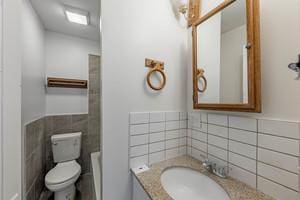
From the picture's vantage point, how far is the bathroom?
1.97 ft

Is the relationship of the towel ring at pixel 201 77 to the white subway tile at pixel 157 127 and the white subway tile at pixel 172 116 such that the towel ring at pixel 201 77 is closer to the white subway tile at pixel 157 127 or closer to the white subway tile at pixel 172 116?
the white subway tile at pixel 172 116

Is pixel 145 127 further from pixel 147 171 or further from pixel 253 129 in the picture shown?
pixel 253 129

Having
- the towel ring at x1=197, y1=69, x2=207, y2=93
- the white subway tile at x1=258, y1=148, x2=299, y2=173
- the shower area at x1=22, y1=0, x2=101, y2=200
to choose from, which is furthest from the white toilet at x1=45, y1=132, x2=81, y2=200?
the white subway tile at x1=258, y1=148, x2=299, y2=173

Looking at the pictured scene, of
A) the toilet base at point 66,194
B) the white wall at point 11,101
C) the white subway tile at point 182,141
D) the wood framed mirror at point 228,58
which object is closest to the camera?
the white wall at point 11,101

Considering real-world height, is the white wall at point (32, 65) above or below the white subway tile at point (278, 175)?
above

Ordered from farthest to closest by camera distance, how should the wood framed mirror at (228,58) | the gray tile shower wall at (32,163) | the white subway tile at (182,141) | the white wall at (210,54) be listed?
the gray tile shower wall at (32,163) < the white subway tile at (182,141) < the white wall at (210,54) < the wood framed mirror at (228,58)

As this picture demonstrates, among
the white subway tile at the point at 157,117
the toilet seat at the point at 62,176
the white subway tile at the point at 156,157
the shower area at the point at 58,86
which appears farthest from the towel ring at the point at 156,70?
the toilet seat at the point at 62,176

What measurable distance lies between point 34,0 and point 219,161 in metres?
2.42

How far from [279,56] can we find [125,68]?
2.90ft

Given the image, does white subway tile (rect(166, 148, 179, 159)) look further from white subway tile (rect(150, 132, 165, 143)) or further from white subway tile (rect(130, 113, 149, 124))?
white subway tile (rect(130, 113, 149, 124))

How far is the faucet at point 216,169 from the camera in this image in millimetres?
874

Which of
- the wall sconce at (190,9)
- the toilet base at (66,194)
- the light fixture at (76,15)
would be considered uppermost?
the light fixture at (76,15)

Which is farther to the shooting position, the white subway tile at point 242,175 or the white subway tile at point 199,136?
the white subway tile at point 199,136

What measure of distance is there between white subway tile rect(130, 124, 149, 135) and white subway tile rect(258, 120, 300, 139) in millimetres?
706
